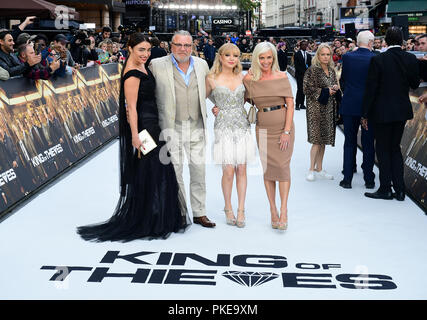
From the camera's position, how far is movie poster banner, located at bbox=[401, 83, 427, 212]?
7.39 meters

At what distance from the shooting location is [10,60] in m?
8.36

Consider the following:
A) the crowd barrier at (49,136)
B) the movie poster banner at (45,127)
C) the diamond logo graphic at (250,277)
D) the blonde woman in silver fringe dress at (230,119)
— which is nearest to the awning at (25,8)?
the movie poster banner at (45,127)

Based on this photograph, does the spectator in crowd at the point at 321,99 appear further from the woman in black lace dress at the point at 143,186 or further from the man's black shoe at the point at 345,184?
the woman in black lace dress at the point at 143,186

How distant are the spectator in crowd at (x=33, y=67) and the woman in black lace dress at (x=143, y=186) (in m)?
2.79

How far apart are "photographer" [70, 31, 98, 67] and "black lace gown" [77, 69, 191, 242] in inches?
298

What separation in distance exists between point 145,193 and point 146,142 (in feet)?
1.88

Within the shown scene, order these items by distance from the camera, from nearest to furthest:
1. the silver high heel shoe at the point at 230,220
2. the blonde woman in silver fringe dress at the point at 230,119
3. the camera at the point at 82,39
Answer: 1. the blonde woman in silver fringe dress at the point at 230,119
2. the silver high heel shoe at the point at 230,220
3. the camera at the point at 82,39

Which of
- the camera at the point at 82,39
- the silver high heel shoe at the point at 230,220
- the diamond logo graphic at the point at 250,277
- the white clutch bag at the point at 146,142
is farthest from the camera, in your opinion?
the camera at the point at 82,39

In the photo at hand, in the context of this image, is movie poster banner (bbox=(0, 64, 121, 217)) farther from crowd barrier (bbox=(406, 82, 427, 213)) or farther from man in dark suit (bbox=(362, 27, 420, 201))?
crowd barrier (bbox=(406, 82, 427, 213))

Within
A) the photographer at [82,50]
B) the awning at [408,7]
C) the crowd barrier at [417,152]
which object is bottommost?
the crowd barrier at [417,152]

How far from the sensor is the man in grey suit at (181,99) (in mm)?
5867

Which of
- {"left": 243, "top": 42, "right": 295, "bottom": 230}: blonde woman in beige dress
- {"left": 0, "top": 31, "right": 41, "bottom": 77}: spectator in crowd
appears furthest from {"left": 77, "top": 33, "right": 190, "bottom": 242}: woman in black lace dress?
{"left": 0, "top": 31, "right": 41, "bottom": 77}: spectator in crowd

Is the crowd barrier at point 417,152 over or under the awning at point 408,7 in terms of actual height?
under
